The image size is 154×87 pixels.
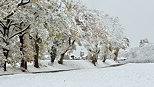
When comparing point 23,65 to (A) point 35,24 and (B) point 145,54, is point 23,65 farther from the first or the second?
(B) point 145,54

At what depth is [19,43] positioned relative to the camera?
23312 millimetres

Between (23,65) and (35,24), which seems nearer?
(35,24)

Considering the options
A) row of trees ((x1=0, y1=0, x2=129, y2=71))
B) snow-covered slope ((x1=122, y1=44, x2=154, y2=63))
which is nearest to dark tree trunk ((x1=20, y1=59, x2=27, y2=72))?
row of trees ((x1=0, y1=0, x2=129, y2=71))

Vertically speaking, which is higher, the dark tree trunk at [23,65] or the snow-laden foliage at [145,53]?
the snow-laden foliage at [145,53]

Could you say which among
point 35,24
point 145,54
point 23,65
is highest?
point 35,24

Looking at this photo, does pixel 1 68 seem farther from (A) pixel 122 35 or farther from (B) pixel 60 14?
(A) pixel 122 35

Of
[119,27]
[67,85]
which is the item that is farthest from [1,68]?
[119,27]

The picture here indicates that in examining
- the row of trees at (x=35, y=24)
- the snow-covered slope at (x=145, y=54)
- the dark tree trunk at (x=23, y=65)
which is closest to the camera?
the row of trees at (x=35, y=24)

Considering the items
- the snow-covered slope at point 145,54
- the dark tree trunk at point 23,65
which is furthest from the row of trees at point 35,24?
the snow-covered slope at point 145,54

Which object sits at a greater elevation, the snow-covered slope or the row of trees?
the row of trees

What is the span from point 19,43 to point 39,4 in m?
8.24

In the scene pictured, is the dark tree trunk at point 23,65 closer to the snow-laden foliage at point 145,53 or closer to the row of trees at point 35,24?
the row of trees at point 35,24

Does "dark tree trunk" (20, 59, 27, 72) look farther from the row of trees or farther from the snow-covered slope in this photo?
the snow-covered slope

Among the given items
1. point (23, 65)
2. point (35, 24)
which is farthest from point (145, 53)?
point (35, 24)
